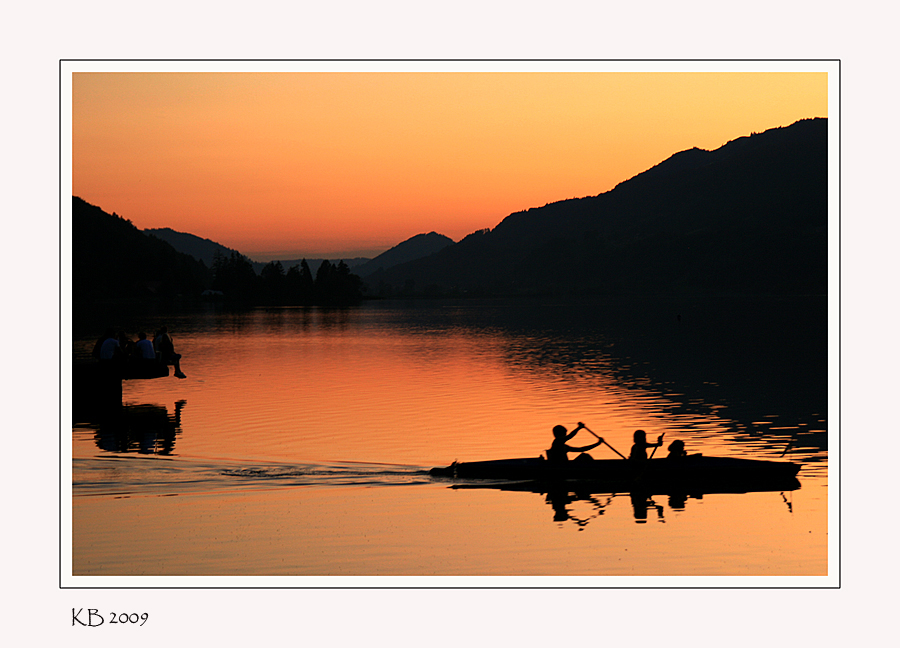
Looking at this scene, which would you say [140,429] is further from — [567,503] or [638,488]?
[638,488]

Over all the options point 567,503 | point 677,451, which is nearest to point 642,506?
point 567,503

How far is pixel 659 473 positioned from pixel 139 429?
Result: 20828 millimetres

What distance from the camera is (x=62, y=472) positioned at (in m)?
17.1

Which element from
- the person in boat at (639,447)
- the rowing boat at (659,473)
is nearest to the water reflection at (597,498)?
the rowing boat at (659,473)

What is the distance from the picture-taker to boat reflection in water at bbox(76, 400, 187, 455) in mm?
30203

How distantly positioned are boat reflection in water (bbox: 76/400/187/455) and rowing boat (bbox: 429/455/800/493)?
1240 cm

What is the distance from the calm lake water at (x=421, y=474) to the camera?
18266 mm

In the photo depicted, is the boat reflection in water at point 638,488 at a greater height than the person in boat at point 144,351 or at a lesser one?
lesser

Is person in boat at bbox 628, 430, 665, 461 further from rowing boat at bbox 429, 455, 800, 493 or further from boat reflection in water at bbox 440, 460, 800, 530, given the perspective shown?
boat reflection in water at bbox 440, 460, 800, 530

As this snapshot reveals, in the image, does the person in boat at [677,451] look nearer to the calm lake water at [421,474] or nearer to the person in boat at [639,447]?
the person in boat at [639,447]

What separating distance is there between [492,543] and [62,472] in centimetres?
905

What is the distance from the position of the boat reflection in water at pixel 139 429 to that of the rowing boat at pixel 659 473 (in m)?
12.4

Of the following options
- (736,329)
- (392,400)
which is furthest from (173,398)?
(736,329)

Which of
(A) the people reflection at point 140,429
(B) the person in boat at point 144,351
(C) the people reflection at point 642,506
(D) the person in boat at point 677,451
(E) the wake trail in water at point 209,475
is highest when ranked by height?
(B) the person in boat at point 144,351
